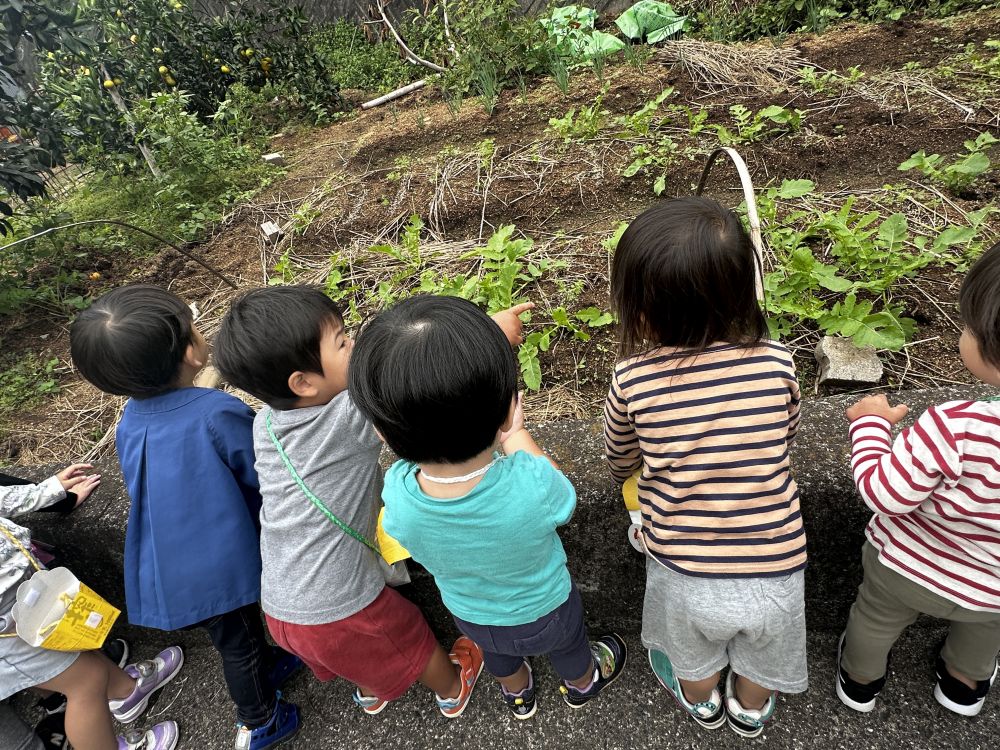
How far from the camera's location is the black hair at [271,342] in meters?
1.34

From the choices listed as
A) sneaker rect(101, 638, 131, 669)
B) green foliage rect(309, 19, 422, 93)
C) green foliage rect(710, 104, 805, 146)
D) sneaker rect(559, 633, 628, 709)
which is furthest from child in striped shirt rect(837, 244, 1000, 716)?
green foliage rect(309, 19, 422, 93)

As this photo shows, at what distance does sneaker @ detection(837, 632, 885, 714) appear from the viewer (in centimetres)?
156

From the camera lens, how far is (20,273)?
4016 mm

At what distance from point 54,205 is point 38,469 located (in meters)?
3.96

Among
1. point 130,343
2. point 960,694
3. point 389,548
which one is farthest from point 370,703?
point 960,694

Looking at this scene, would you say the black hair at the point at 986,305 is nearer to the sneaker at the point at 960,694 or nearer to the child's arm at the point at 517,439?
the child's arm at the point at 517,439

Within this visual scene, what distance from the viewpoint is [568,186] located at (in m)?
3.42

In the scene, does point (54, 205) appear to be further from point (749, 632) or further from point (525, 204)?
point (749, 632)

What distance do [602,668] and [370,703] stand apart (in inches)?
32.4

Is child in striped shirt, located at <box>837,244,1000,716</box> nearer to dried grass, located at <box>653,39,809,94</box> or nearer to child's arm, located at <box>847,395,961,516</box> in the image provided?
child's arm, located at <box>847,395,961,516</box>

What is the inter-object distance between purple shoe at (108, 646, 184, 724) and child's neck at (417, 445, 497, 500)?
1.73 m

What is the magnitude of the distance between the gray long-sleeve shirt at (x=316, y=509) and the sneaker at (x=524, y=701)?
0.66 meters

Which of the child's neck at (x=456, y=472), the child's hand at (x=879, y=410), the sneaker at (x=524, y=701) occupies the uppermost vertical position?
the child's neck at (x=456, y=472)

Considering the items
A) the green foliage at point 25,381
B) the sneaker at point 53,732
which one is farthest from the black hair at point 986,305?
the green foliage at point 25,381
